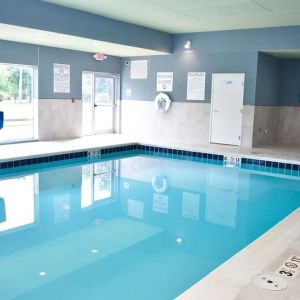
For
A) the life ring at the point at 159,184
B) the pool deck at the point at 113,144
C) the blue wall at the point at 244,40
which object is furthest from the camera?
the blue wall at the point at 244,40

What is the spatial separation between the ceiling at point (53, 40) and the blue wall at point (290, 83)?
3.03 metres

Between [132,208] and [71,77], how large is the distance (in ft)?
17.9

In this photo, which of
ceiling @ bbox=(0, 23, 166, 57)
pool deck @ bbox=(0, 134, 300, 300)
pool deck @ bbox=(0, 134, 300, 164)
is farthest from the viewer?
pool deck @ bbox=(0, 134, 300, 164)

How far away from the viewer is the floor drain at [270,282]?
Result: 2527 mm

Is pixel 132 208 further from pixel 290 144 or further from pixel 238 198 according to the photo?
pixel 290 144

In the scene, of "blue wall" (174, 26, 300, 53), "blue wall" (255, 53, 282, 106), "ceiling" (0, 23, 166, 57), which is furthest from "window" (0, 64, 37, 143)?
"blue wall" (255, 53, 282, 106)

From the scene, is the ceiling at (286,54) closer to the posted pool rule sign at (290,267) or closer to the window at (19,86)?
the window at (19,86)

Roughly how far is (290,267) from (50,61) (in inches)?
292

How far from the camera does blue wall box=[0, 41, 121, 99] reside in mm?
8133

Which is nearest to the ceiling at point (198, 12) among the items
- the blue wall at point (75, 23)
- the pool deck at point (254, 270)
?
the blue wall at point (75, 23)

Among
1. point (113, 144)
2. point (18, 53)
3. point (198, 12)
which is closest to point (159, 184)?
point (113, 144)

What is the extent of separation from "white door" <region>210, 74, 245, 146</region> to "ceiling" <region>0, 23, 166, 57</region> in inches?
64.3

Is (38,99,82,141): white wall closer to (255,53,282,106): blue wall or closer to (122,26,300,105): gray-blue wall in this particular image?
(122,26,300,105): gray-blue wall

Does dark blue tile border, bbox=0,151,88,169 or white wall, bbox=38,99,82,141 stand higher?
white wall, bbox=38,99,82,141
